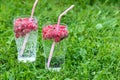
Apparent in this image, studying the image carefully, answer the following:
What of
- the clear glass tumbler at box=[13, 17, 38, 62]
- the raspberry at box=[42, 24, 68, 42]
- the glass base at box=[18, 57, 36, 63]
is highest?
the raspberry at box=[42, 24, 68, 42]

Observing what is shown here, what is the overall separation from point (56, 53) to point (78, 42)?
51 cm

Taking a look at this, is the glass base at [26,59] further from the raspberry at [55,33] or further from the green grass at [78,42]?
the raspberry at [55,33]

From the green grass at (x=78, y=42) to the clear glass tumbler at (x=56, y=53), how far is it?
0.05 metres

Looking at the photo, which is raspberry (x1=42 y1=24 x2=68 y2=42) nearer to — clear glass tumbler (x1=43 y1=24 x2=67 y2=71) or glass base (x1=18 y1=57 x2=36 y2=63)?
clear glass tumbler (x1=43 y1=24 x2=67 y2=71)

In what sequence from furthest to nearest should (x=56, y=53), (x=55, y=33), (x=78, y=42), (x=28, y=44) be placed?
(x=78, y=42) < (x=28, y=44) < (x=56, y=53) < (x=55, y=33)

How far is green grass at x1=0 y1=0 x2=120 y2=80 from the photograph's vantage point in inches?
106

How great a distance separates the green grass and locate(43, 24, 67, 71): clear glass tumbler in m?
0.05

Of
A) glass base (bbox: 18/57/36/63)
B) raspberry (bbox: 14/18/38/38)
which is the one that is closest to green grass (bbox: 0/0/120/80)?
glass base (bbox: 18/57/36/63)

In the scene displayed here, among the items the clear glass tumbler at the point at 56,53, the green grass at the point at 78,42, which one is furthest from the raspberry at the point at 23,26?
the green grass at the point at 78,42

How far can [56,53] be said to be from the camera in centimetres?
266

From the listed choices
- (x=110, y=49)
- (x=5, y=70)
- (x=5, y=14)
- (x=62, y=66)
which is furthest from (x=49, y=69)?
(x=5, y=14)

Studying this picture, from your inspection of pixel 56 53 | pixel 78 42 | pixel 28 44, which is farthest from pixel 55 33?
pixel 78 42

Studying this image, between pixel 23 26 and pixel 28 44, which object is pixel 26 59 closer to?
pixel 28 44

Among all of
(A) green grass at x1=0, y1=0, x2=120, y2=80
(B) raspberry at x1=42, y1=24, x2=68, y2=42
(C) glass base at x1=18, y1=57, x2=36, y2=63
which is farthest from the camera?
(C) glass base at x1=18, y1=57, x2=36, y2=63
